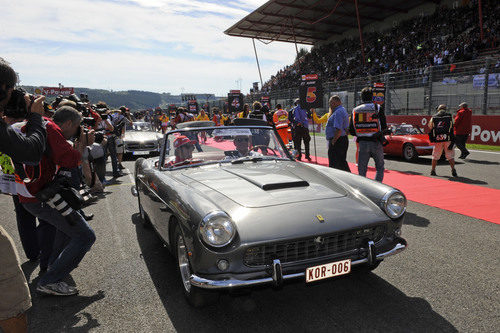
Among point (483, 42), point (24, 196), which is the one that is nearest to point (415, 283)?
point (24, 196)

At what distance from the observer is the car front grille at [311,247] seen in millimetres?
2453

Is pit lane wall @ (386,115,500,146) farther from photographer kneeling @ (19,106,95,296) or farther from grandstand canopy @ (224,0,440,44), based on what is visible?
grandstand canopy @ (224,0,440,44)

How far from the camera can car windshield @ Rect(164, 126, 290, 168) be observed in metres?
4.00

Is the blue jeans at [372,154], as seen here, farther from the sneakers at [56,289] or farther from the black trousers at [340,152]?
the sneakers at [56,289]

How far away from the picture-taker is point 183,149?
4.02 metres

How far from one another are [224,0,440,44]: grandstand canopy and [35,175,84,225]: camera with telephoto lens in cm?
2811

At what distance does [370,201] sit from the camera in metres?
3.03

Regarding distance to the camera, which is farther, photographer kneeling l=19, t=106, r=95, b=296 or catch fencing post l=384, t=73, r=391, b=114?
catch fencing post l=384, t=73, r=391, b=114

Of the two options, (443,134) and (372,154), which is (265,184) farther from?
(443,134)

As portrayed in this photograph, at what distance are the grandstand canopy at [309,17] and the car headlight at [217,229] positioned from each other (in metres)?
28.1

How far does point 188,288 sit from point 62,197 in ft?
3.97

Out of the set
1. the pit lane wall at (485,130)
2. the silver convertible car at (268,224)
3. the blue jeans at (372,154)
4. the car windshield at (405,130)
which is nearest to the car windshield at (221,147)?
the silver convertible car at (268,224)

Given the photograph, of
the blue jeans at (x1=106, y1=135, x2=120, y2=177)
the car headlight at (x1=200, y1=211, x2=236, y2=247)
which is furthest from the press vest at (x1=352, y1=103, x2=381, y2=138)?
the blue jeans at (x1=106, y1=135, x2=120, y2=177)

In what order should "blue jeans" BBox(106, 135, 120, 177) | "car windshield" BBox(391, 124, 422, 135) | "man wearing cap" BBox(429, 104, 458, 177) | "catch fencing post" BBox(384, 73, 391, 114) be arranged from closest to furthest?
"man wearing cap" BBox(429, 104, 458, 177) → "blue jeans" BBox(106, 135, 120, 177) → "car windshield" BBox(391, 124, 422, 135) → "catch fencing post" BBox(384, 73, 391, 114)
